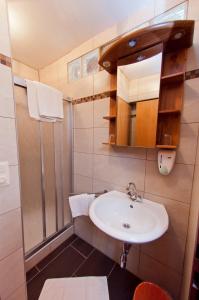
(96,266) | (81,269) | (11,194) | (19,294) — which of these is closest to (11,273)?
(19,294)

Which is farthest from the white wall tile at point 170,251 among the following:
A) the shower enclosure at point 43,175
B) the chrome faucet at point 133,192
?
the shower enclosure at point 43,175

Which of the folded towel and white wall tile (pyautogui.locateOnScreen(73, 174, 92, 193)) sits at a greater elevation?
the folded towel

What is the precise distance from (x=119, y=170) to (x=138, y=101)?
2.13 ft

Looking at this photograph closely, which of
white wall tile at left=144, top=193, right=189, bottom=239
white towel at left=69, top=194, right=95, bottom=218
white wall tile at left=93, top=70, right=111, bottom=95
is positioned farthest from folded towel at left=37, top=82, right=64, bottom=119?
white wall tile at left=144, top=193, right=189, bottom=239

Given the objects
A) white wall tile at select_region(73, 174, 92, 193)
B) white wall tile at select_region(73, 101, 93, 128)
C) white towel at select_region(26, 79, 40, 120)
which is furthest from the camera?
white wall tile at select_region(73, 174, 92, 193)

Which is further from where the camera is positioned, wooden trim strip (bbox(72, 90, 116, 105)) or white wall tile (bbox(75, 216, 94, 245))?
white wall tile (bbox(75, 216, 94, 245))

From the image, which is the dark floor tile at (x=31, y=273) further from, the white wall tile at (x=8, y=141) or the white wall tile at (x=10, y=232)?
the white wall tile at (x=8, y=141)

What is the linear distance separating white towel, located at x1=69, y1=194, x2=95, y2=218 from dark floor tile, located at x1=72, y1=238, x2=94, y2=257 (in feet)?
1.67

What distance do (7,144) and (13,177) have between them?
219 millimetres

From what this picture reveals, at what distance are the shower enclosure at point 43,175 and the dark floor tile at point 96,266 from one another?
0.49 metres

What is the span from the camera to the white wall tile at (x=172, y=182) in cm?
98

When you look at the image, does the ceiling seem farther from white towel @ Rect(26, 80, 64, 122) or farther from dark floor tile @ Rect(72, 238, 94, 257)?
dark floor tile @ Rect(72, 238, 94, 257)

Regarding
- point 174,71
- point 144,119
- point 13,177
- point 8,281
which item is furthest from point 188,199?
point 8,281

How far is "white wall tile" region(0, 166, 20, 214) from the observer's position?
2.78ft
